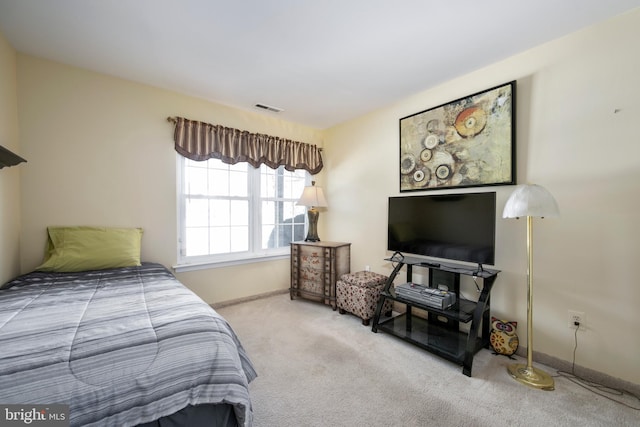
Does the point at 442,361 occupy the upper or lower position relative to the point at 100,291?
lower

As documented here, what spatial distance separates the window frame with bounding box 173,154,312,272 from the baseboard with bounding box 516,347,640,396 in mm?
2901

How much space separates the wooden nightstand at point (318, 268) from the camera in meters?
3.21

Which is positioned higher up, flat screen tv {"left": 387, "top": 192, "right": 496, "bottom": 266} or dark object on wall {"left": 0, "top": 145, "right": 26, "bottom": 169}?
dark object on wall {"left": 0, "top": 145, "right": 26, "bottom": 169}

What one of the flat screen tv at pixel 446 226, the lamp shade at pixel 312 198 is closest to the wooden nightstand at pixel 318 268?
the lamp shade at pixel 312 198

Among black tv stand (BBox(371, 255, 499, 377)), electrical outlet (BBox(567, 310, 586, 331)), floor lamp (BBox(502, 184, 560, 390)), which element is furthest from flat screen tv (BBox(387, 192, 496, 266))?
electrical outlet (BBox(567, 310, 586, 331))

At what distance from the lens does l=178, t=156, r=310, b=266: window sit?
3084 millimetres

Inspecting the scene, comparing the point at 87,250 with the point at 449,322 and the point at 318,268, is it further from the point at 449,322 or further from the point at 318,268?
the point at 449,322

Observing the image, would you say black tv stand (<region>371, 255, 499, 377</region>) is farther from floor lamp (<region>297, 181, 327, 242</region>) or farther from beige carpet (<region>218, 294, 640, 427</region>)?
floor lamp (<region>297, 181, 327, 242</region>)

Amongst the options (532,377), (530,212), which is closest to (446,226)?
(530,212)

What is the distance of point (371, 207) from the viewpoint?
3.40 m

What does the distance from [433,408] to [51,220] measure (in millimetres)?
3434

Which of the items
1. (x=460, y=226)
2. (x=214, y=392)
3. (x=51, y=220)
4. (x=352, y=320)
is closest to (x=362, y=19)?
(x=460, y=226)

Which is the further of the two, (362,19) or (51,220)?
(51,220)

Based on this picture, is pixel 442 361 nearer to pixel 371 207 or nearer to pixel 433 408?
pixel 433 408
